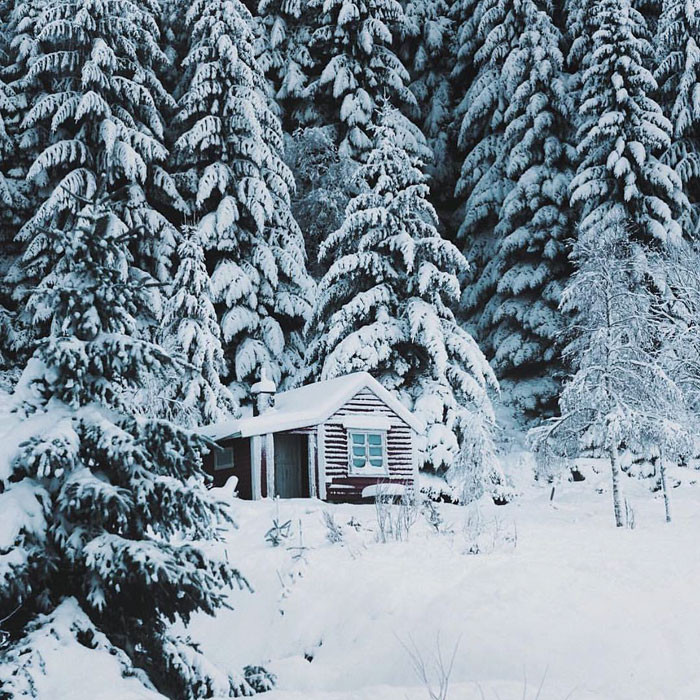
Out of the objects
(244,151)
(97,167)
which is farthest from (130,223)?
(244,151)

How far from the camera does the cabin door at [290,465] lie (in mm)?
22828

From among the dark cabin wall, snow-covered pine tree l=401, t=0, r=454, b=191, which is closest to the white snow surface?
the dark cabin wall

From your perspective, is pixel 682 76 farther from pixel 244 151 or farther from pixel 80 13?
pixel 80 13

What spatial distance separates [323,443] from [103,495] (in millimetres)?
14811

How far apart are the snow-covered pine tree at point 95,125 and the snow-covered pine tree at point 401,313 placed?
614 centimetres

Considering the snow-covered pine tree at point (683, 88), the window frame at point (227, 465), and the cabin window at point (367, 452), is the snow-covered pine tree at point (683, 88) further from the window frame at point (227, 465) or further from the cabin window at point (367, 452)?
the window frame at point (227, 465)

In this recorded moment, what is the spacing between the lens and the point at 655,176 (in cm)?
2828

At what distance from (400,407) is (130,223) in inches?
429

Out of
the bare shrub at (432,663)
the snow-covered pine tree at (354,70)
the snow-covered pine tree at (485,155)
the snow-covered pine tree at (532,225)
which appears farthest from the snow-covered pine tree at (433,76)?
the bare shrub at (432,663)

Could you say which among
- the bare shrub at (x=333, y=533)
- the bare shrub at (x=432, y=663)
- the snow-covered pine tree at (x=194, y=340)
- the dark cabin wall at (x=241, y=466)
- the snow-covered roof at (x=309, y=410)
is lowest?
the bare shrub at (x=432, y=663)

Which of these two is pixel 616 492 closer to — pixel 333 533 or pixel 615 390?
pixel 615 390

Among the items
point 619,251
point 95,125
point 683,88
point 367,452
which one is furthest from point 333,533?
point 683,88

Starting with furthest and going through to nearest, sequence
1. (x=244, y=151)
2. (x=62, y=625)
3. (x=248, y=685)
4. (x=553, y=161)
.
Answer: (x=553, y=161) < (x=244, y=151) < (x=248, y=685) < (x=62, y=625)

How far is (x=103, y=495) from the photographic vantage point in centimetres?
682
